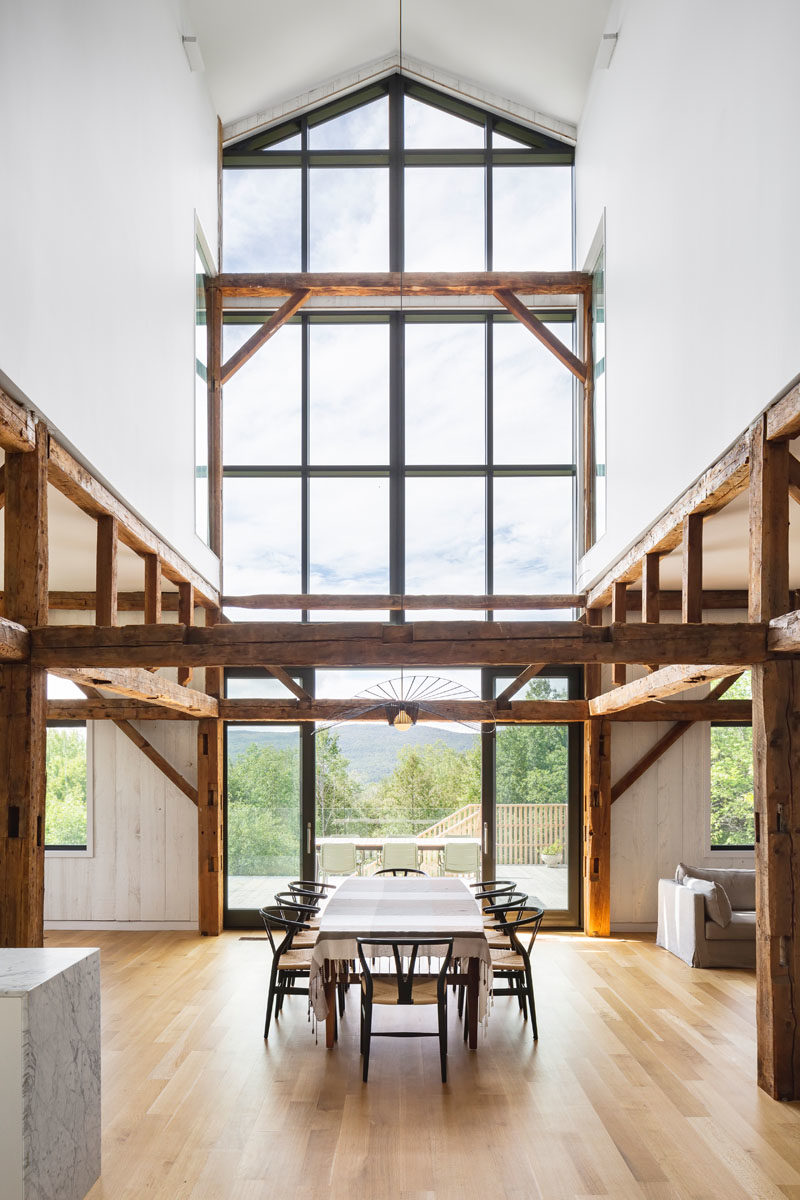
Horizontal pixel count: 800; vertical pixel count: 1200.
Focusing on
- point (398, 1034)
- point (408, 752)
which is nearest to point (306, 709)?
point (408, 752)

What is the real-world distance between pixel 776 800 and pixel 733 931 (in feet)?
12.4

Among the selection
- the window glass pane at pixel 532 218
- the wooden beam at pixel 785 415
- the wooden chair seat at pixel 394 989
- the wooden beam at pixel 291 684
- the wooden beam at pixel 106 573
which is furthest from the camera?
the window glass pane at pixel 532 218

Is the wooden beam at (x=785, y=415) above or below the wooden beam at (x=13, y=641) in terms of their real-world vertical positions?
above

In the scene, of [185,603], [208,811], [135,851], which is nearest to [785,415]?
[185,603]

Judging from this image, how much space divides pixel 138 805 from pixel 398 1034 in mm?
5409

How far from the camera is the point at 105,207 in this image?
18.4 ft

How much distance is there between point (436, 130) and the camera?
A: 35.3 feet

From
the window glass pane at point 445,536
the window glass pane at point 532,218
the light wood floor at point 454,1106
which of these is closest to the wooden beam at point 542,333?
the window glass pane at point 532,218

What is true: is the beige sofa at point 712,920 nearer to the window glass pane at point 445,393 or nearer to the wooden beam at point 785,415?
the wooden beam at point 785,415

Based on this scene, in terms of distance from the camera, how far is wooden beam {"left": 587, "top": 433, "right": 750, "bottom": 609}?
5.17 metres

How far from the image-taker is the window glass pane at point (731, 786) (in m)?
10.0

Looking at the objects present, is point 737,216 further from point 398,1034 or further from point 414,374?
point 414,374

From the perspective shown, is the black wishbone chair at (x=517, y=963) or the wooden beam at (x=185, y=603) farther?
the wooden beam at (x=185, y=603)

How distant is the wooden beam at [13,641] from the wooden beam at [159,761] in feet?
18.2
